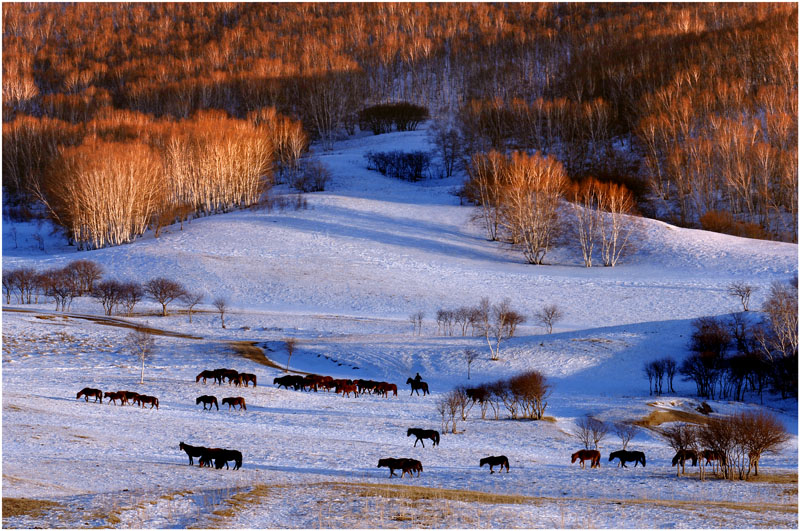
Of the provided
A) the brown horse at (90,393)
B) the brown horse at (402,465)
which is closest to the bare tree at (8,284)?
the brown horse at (90,393)

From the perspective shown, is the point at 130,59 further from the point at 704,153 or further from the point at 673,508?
the point at 673,508

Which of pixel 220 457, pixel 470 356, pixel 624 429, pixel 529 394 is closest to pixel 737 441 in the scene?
pixel 624 429

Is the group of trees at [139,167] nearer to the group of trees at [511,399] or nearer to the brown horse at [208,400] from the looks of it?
the brown horse at [208,400]

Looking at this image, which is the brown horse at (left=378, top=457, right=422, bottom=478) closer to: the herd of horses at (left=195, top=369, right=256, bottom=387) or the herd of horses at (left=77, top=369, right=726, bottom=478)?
the herd of horses at (left=77, top=369, right=726, bottom=478)

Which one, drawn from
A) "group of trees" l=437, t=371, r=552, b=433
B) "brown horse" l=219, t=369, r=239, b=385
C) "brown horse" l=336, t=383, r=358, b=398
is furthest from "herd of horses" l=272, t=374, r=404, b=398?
"group of trees" l=437, t=371, r=552, b=433

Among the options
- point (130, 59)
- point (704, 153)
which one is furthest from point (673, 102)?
point (130, 59)

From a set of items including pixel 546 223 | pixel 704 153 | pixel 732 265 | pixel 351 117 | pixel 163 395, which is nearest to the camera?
pixel 163 395
